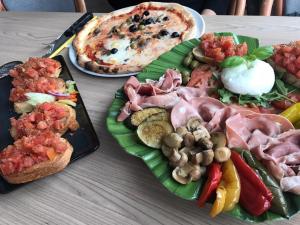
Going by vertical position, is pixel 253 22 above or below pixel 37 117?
above

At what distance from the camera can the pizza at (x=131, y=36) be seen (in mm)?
1578

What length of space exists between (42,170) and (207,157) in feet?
1.61

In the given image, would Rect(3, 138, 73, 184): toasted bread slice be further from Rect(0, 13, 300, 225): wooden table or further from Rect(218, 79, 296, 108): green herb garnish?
Rect(218, 79, 296, 108): green herb garnish

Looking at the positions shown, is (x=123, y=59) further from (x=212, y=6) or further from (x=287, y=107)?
(x=212, y=6)

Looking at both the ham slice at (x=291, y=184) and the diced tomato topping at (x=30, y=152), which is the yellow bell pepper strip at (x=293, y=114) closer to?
the ham slice at (x=291, y=184)

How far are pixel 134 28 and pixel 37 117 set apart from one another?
30.7 inches

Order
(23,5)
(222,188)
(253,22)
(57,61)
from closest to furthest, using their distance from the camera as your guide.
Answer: (222,188) < (57,61) < (253,22) < (23,5)

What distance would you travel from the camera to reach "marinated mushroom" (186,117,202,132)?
3.50 feet

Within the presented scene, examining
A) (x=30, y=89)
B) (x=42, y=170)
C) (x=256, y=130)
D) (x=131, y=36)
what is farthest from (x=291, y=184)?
(x=131, y=36)

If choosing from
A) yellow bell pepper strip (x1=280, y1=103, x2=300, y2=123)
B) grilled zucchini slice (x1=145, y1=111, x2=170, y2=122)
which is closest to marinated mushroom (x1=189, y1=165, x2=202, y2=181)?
grilled zucchini slice (x1=145, y1=111, x2=170, y2=122)

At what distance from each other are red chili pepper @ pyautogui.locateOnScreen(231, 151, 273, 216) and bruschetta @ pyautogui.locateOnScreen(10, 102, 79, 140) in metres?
0.60

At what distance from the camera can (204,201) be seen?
0.92 meters

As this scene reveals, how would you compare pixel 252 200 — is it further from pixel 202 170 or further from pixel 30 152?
pixel 30 152

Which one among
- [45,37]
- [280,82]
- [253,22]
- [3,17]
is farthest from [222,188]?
[3,17]
